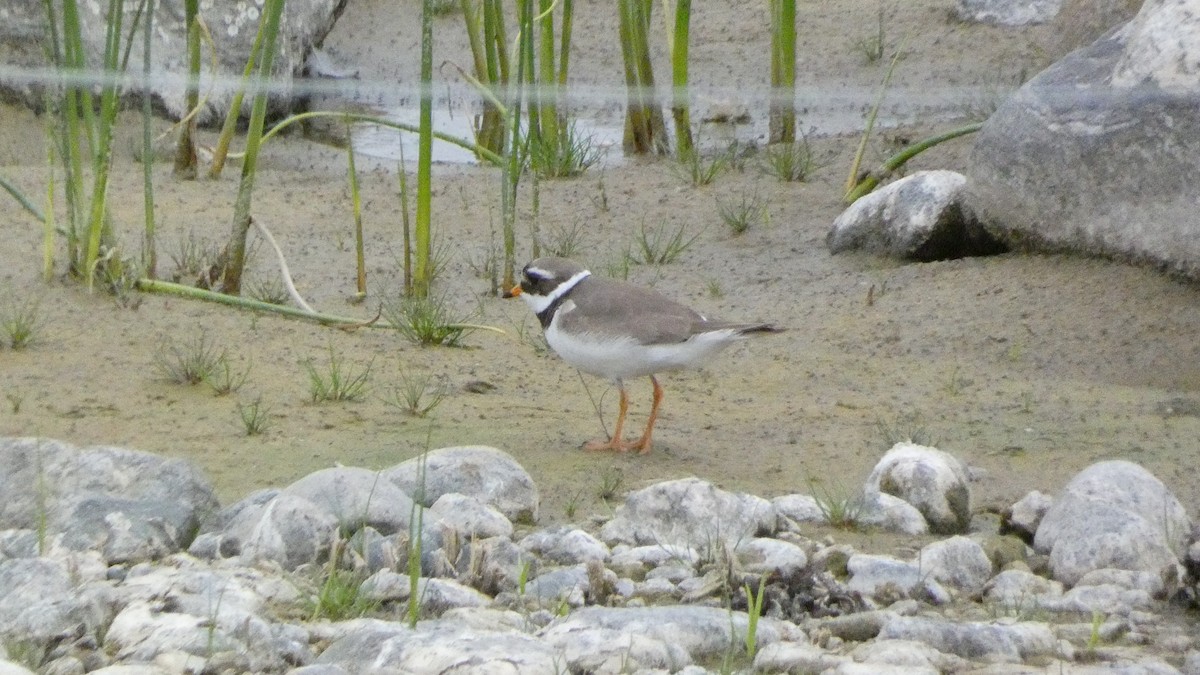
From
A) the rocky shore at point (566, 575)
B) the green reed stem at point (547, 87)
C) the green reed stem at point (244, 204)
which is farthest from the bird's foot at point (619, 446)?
the green reed stem at point (547, 87)

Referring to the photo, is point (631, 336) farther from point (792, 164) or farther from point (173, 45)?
point (173, 45)

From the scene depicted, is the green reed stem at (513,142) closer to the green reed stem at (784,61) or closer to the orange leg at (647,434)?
the orange leg at (647,434)

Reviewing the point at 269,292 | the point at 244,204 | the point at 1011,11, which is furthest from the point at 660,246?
the point at 1011,11

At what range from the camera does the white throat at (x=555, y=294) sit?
16.0 feet

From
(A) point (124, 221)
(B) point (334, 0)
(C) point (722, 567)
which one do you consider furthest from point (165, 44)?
(C) point (722, 567)

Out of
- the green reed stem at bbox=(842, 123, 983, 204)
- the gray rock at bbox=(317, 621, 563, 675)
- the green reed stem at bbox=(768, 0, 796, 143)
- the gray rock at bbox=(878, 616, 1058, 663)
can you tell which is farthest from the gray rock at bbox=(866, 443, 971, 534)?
the green reed stem at bbox=(768, 0, 796, 143)

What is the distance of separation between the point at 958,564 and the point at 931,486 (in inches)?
14.4

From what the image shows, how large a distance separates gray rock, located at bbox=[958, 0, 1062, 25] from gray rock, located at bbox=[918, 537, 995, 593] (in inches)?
265

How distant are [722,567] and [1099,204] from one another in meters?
2.88

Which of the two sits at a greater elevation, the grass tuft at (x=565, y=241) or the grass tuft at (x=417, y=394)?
the grass tuft at (x=565, y=241)

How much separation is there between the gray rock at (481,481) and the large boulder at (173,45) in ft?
14.2

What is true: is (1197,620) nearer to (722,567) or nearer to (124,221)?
(722,567)

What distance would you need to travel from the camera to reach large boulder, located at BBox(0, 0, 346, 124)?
8.31 m

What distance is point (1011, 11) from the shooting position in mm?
9766
